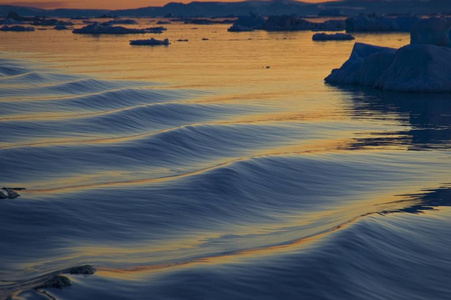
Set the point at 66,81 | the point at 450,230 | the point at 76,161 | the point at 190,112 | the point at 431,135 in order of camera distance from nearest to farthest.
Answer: the point at 450,230, the point at 76,161, the point at 431,135, the point at 190,112, the point at 66,81

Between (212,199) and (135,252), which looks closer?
(135,252)

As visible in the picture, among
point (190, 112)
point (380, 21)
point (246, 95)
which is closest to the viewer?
point (190, 112)

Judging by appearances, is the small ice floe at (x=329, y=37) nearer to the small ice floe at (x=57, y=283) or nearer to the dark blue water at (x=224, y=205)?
the dark blue water at (x=224, y=205)

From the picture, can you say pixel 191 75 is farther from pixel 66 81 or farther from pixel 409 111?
pixel 409 111

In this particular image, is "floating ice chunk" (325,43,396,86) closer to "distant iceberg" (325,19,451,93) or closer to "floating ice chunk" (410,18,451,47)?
"distant iceberg" (325,19,451,93)

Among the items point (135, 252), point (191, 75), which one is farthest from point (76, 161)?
point (191, 75)

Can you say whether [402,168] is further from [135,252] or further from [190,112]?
[190,112]

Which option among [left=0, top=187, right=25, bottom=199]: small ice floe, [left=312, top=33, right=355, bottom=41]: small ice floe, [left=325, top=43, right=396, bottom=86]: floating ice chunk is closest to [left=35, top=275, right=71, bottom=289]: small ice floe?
[left=0, top=187, right=25, bottom=199]: small ice floe
